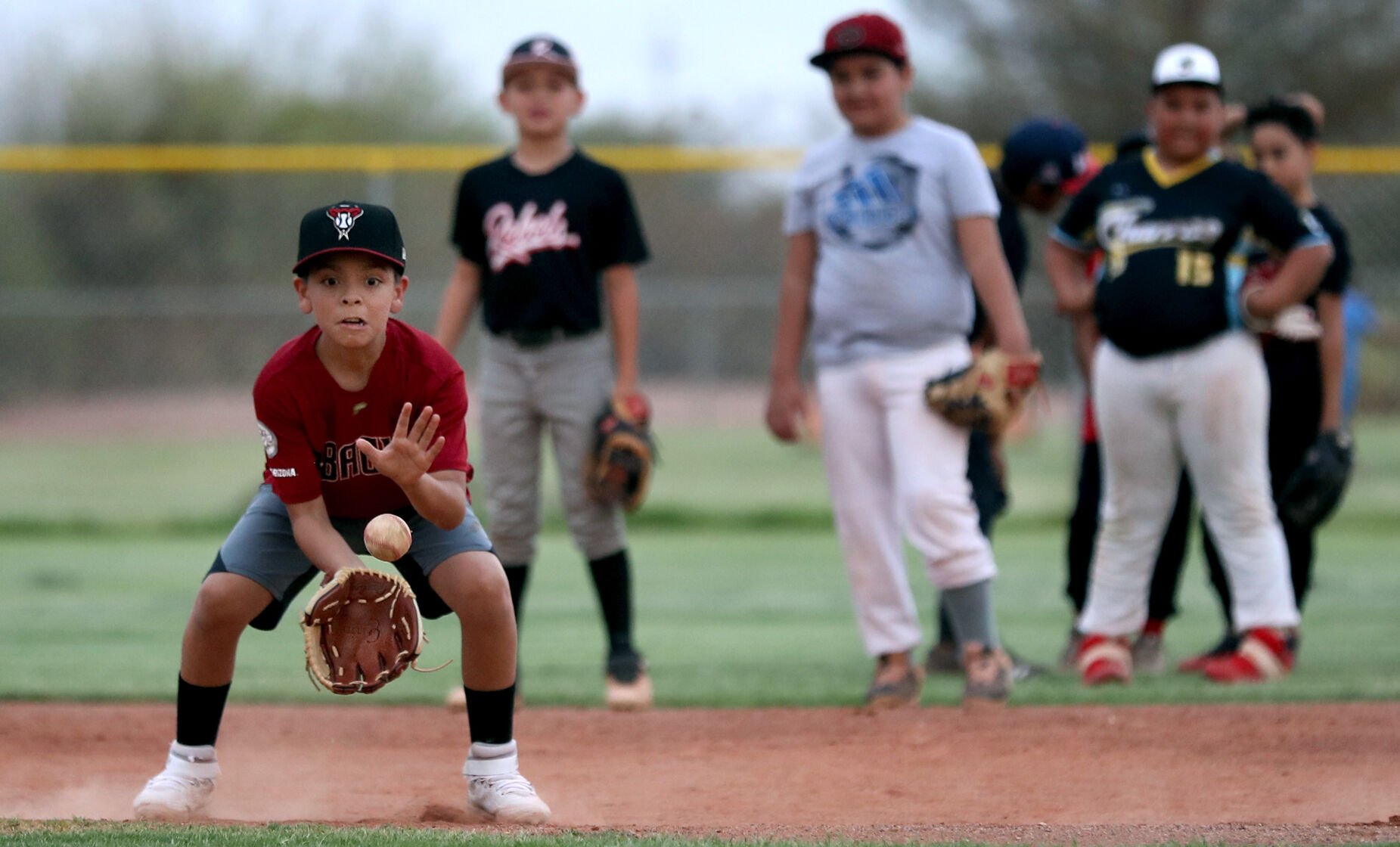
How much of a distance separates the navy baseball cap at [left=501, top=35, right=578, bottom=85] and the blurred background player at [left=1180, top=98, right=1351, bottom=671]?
2.43 m

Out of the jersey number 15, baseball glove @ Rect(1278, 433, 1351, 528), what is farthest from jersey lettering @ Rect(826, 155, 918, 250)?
baseball glove @ Rect(1278, 433, 1351, 528)

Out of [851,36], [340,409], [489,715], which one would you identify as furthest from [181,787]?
[851,36]

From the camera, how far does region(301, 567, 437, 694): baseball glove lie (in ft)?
10.5

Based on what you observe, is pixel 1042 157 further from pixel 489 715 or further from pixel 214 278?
pixel 214 278

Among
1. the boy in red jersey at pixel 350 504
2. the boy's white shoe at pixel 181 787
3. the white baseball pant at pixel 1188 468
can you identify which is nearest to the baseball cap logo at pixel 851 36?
the white baseball pant at pixel 1188 468

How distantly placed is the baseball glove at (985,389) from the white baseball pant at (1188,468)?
1.97 ft

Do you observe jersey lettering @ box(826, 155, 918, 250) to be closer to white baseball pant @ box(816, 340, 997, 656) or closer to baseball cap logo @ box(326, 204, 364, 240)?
white baseball pant @ box(816, 340, 997, 656)

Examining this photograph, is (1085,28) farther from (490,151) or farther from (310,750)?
(310,750)

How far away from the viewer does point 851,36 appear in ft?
15.4

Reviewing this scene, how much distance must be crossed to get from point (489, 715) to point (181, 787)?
27.8 inches

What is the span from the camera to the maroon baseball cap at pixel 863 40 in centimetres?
468

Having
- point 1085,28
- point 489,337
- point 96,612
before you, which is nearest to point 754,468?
point 96,612

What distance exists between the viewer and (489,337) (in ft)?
16.3

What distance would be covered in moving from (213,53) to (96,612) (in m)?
22.6
